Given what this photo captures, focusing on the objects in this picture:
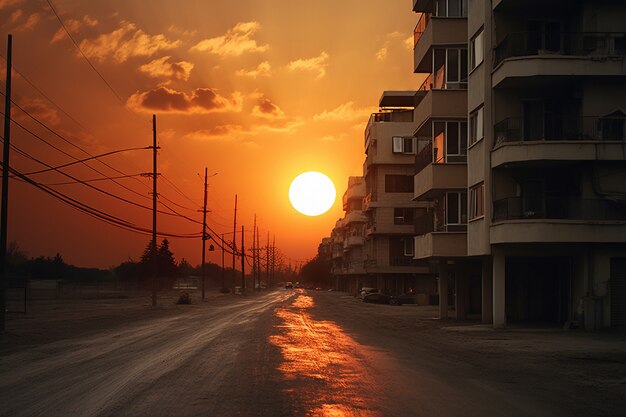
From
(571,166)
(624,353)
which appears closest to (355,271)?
(571,166)

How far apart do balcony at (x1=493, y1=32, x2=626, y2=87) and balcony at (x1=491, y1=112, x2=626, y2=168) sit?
193cm

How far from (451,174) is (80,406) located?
2968cm

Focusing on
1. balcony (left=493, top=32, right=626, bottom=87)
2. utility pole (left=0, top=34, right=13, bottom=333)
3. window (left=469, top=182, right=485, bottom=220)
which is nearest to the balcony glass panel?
balcony (left=493, top=32, right=626, bottom=87)

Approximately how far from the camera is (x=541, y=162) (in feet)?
103

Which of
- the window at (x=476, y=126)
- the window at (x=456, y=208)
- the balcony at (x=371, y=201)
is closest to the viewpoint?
the window at (x=476, y=126)

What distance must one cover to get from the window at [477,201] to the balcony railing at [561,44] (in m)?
5.54

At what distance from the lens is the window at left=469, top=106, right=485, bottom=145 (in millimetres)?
34125

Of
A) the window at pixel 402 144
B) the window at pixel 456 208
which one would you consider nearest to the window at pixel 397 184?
the window at pixel 402 144

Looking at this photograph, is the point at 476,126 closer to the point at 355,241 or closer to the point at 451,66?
the point at 451,66

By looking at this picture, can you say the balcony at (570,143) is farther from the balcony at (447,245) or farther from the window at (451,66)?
the window at (451,66)

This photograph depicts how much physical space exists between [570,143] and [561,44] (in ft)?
18.2

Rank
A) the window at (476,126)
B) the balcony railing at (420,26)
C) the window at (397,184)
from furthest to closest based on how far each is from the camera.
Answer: the window at (397,184)
the balcony railing at (420,26)
the window at (476,126)

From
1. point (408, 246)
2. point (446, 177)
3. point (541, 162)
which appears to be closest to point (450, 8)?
point (446, 177)

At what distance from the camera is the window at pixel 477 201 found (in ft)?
111
